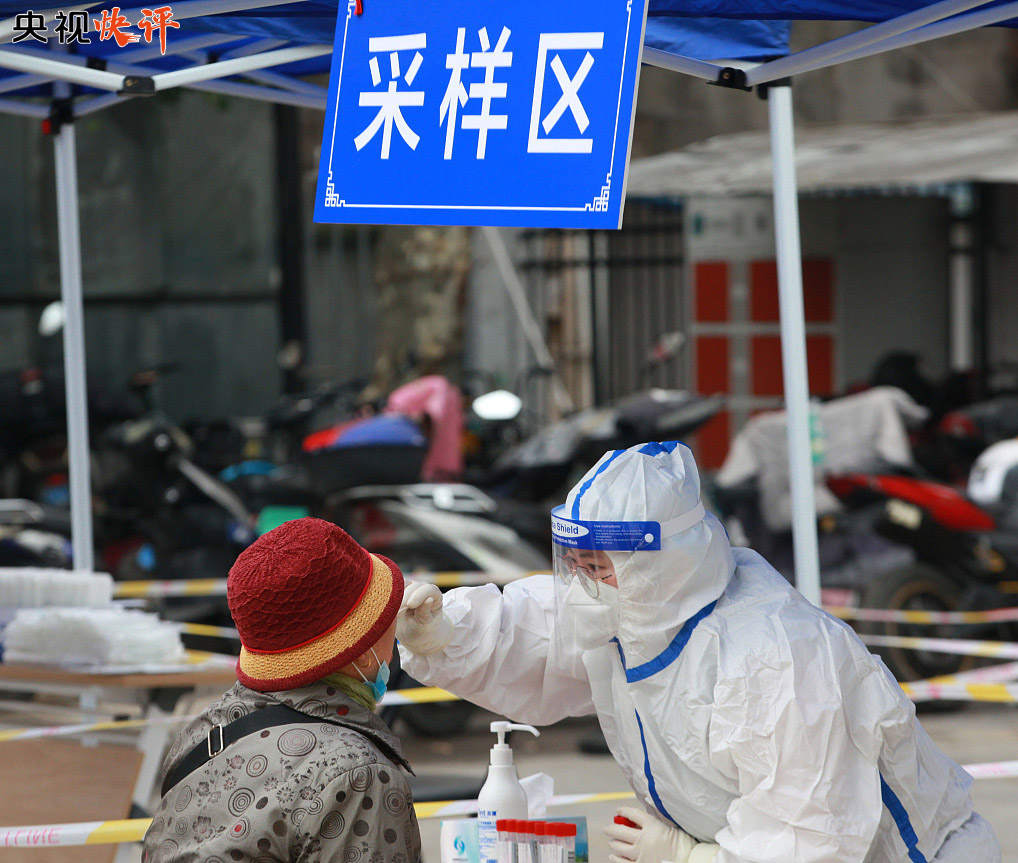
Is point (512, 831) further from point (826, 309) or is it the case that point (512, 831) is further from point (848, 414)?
point (826, 309)

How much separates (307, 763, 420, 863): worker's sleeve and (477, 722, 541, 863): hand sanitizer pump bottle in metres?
0.34

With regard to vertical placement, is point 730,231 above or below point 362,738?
above

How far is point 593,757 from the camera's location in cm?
543

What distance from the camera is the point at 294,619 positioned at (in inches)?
73.8

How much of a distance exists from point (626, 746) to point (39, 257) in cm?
969

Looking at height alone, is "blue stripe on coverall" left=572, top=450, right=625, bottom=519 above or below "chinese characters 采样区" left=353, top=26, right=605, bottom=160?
below

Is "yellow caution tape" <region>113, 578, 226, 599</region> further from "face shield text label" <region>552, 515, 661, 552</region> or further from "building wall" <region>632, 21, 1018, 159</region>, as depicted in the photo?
"face shield text label" <region>552, 515, 661, 552</region>

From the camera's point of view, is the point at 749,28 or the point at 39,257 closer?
the point at 749,28

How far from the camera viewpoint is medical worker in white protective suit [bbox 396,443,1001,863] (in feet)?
6.31

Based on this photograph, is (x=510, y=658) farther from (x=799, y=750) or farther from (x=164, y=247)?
(x=164, y=247)

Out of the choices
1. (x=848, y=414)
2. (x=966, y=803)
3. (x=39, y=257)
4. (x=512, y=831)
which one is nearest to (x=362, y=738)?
(x=512, y=831)

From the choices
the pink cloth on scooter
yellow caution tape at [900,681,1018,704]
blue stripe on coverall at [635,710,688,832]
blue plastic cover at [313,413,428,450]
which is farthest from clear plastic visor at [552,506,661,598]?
the pink cloth on scooter

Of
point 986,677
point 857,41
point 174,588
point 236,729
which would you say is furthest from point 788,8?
point 174,588

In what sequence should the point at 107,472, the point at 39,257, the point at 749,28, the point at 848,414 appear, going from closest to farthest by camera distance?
the point at 749,28
the point at 848,414
the point at 107,472
the point at 39,257
